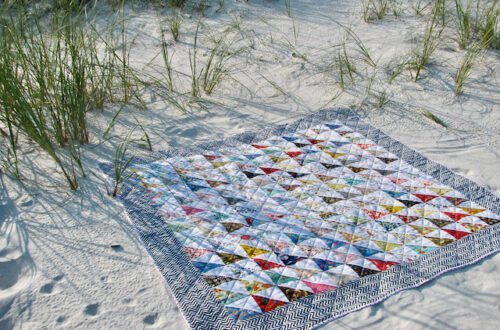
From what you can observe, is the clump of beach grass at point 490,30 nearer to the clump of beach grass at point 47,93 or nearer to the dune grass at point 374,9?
the dune grass at point 374,9

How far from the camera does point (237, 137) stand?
3891mm

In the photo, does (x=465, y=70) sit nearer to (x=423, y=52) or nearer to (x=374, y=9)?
(x=423, y=52)

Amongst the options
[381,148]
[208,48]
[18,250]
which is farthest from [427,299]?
[208,48]

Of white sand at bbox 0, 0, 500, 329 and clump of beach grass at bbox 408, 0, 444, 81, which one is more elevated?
clump of beach grass at bbox 408, 0, 444, 81

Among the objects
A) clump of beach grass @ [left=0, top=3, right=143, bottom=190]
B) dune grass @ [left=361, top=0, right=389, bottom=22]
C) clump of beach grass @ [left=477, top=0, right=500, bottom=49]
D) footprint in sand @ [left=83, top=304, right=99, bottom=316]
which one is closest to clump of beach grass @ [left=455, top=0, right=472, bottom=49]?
clump of beach grass @ [left=477, top=0, right=500, bottom=49]

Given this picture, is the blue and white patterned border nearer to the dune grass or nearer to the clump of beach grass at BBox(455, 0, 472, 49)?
the clump of beach grass at BBox(455, 0, 472, 49)

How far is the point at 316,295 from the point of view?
104 inches

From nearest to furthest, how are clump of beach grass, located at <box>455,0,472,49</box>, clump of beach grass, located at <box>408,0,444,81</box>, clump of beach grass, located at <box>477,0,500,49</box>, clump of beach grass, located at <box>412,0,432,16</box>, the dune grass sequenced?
clump of beach grass, located at <box>408,0,444,81</box> < clump of beach grass, located at <box>477,0,500,49</box> < clump of beach grass, located at <box>455,0,472,49</box> < the dune grass < clump of beach grass, located at <box>412,0,432,16</box>

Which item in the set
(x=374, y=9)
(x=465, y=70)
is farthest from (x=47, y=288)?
(x=374, y=9)

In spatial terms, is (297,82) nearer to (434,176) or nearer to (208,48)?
(208,48)

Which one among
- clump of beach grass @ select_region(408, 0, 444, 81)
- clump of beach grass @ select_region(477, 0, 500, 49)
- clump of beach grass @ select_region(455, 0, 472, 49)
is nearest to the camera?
clump of beach grass @ select_region(408, 0, 444, 81)

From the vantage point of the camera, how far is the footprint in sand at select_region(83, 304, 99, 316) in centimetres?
254

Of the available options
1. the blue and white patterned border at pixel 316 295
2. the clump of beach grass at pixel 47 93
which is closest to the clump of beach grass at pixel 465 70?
the blue and white patterned border at pixel 316 295

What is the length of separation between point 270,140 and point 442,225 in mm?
1252
